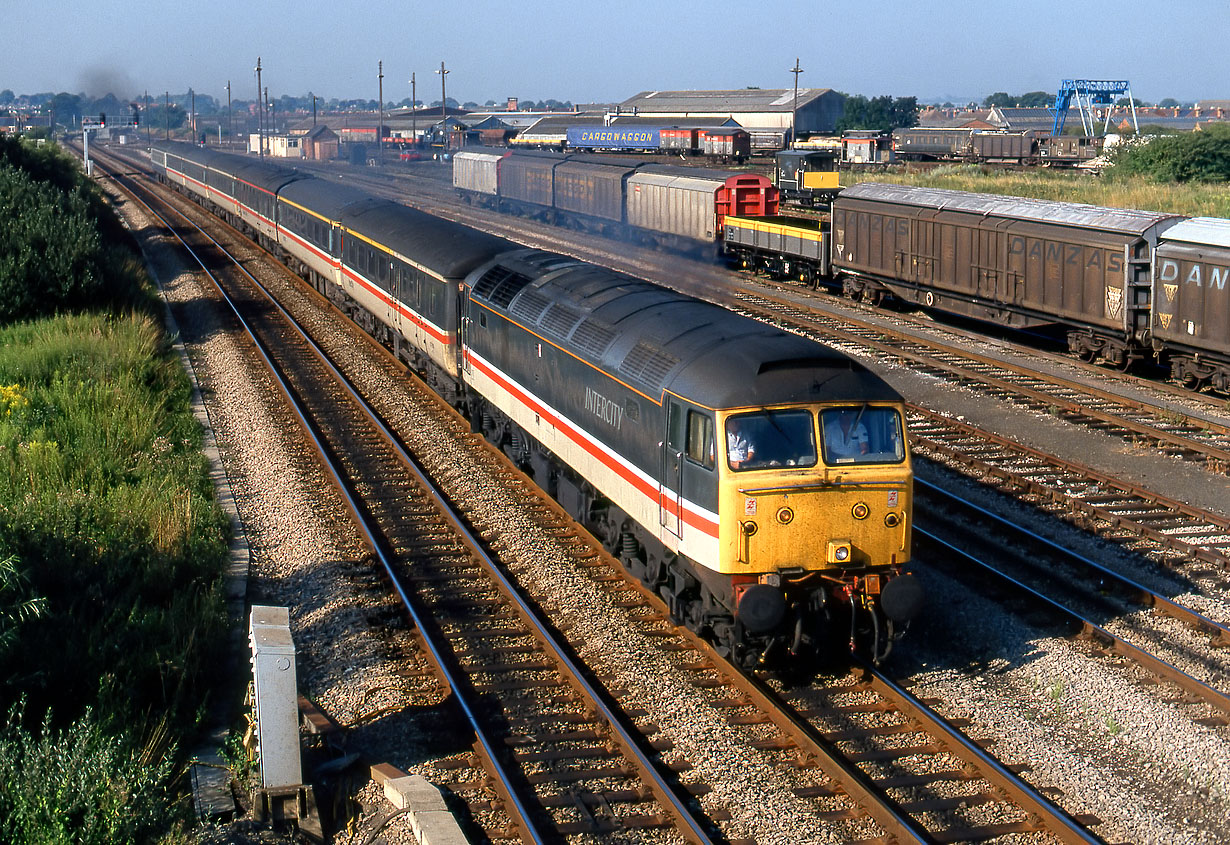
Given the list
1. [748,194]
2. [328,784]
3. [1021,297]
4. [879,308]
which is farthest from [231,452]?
A: [748,194]

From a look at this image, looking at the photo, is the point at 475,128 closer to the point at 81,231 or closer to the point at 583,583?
Result: the point at 81,231

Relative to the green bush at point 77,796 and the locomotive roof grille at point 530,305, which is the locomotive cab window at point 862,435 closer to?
the locomotive roof grille at point 530,305

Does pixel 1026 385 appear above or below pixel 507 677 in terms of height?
above

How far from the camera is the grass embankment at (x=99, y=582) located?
7762 mm

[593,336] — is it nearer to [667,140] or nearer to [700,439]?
[700,439]

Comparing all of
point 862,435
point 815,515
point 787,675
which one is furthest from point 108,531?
point 862,435

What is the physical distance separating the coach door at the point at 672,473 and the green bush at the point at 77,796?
4677 millimetres

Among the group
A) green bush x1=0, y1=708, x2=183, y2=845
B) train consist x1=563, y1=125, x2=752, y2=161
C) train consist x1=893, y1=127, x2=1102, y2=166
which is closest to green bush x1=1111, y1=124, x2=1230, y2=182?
train consist x1=893, y1=127, x2=1102, y2=166

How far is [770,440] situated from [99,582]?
6.81m

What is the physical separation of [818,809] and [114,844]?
4.75m

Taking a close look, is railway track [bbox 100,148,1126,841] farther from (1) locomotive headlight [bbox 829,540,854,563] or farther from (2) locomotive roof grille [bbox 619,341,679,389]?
(2) locomotive roof grille [bbox 619,341,679,389]

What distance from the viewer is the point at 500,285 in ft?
55.5

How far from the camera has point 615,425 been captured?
1221 cm

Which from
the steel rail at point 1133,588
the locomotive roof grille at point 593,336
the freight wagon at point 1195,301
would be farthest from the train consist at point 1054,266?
the locomotive roof grille at point 593,336
